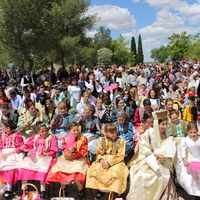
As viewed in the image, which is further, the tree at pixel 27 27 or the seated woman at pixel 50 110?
the tree at pixel 27 27

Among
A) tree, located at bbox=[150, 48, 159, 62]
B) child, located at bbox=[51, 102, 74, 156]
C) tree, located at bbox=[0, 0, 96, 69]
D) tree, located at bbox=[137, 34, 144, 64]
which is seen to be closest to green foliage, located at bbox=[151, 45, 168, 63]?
tree, located at bbox=[150, 48, 159, 62]

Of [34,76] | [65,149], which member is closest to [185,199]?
[65,149]

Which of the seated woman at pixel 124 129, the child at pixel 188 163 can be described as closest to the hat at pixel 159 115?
the child at pixel 188 163

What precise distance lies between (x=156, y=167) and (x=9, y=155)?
2.51 meters

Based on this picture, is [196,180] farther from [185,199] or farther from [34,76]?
[34,76]

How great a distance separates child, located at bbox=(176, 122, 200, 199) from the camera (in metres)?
Answer: 3.47

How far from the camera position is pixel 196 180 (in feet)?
11.4

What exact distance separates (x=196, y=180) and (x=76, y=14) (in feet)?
89.2

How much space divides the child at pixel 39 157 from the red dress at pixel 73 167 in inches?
6.3

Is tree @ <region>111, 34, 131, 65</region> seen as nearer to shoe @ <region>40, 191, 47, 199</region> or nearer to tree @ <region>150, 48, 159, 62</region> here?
tree @ <region>150, 48, 159, 62</region>

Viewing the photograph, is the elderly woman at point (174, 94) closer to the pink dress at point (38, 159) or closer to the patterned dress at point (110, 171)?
the patterned dress at point (110, 171)

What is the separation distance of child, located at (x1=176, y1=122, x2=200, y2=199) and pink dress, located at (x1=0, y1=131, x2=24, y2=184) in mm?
2677

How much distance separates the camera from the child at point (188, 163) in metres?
3.47

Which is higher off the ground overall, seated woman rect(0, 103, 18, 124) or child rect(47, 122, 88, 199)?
seated woman rect(0, 103, 18, 124)
